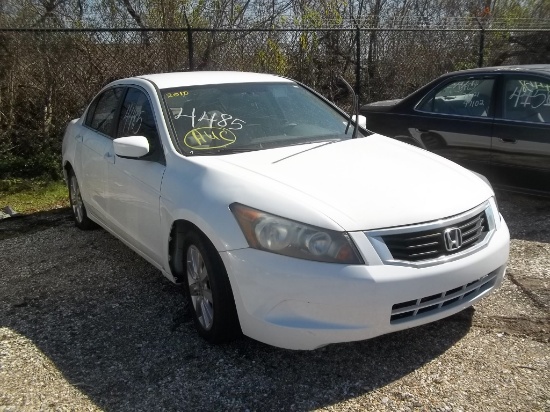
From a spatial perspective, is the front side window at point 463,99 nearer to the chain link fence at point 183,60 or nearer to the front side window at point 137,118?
the front side window at point 137,118

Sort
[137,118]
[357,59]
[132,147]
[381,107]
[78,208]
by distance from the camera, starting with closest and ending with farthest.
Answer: [132,147]
[137,118]
[78,208]
[381,107]
[357,59]

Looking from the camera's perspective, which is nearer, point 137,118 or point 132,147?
point 132,147

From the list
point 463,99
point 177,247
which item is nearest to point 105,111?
point 177,247

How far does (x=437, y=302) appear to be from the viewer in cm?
321

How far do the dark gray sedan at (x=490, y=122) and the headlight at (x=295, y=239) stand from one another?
3.60m

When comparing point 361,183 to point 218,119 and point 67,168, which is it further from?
point 67,168

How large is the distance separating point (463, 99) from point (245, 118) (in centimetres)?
316

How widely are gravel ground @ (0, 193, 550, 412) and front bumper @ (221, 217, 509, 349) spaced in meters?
0.30

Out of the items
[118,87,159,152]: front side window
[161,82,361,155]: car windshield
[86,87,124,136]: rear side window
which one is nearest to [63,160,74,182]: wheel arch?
[86,87,124,136]: rear side window

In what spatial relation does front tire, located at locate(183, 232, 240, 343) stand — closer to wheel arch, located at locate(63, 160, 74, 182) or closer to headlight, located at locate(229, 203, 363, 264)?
headlight, located at locate(229, 203, 363, 264)

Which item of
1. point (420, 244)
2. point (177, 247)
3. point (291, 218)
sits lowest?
point (177, 247)

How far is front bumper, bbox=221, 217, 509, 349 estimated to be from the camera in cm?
300

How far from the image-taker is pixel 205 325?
12.0 ft

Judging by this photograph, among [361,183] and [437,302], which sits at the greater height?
[361,183]
